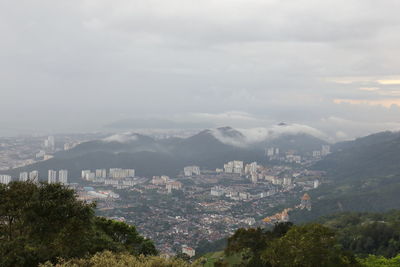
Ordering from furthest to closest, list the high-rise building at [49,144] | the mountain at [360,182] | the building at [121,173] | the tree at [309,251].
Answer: the high-rise building at [49,144] → the building at [121,173] → the mountain at [360,182] → the tree at [309,251]

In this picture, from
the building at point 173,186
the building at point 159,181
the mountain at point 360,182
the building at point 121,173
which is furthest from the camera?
the building at point 121,173

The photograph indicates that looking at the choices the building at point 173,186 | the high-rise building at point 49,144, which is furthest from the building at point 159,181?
the high-rise building at point 49,144

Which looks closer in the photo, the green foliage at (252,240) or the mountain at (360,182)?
the green foliage at (252,240)

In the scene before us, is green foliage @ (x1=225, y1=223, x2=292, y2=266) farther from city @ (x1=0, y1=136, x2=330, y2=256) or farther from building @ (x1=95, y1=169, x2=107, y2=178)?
building @ (x1=95, y1=169, x2=107, y2=178)

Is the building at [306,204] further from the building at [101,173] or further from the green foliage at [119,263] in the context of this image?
the green foliage at [119,263]

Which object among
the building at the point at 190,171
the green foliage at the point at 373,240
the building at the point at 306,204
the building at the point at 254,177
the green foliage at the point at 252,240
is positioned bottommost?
the building at the point at 306,204

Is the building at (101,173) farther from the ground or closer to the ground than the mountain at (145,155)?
closer to the ground
